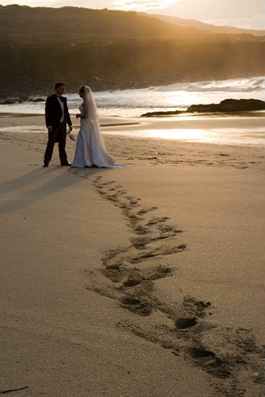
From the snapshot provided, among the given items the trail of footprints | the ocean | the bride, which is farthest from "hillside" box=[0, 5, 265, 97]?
the trail of footprints

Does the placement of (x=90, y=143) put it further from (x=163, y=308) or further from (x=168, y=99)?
(x=168, y=99)

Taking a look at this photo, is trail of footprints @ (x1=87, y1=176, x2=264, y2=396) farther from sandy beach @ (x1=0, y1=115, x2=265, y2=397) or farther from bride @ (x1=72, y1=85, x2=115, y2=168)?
bride @ (x1=72, y1=85, x2=115, y2=168)

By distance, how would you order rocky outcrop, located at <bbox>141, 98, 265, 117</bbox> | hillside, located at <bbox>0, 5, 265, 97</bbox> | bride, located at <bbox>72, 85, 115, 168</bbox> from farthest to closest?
hillside, located at <bbox>0, 5, 265, 97</bbox>
rocky outcrop, located at <bbox>141, 98, 265, 117</bbox>
bride, located at <bbox>72, 85, 115, 168</bbox>

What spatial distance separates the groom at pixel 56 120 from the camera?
9531 mm

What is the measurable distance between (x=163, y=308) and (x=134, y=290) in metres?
0.34

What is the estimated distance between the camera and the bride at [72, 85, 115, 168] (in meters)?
9.33

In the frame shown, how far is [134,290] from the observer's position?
343 centimetres

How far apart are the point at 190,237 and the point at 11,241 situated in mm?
1534

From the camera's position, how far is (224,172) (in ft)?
26.4

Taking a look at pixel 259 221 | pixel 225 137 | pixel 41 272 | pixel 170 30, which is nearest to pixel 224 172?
pixel 259 221

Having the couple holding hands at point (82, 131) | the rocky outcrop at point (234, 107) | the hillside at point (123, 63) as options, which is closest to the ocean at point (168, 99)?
the rocky outcrop at point (234, 107)

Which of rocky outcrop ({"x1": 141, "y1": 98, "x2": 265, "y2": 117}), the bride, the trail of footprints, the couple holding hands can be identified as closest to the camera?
the trail of footprints

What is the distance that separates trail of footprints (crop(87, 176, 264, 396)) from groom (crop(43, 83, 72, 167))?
4.94 m

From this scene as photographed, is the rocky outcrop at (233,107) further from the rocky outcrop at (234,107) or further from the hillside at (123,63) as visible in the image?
the hillside at (123,63)
